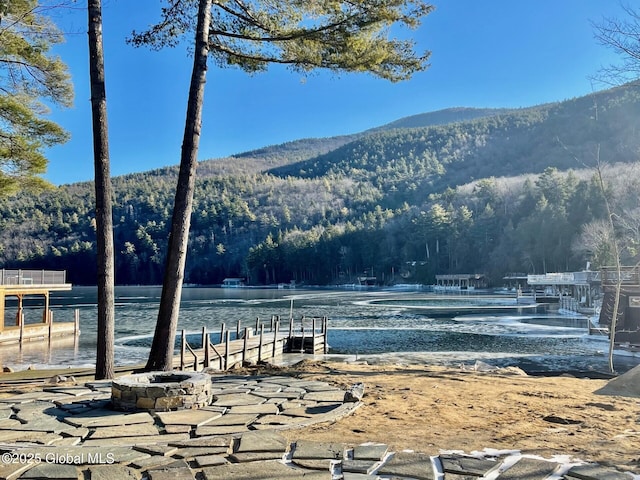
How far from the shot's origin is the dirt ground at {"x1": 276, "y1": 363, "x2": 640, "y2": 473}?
165 inches

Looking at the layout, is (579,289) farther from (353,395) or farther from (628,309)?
(353,395)

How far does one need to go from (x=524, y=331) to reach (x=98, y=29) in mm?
26495

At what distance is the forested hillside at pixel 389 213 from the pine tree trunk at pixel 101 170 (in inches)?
2198

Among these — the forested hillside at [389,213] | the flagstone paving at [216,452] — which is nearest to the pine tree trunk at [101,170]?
the flagstone paving at [216,452]

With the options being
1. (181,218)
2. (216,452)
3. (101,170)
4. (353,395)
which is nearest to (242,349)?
(181,218)

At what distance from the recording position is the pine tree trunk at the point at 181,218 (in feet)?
25.2

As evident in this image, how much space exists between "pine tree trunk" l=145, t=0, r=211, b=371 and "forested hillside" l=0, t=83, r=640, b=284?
5486cm

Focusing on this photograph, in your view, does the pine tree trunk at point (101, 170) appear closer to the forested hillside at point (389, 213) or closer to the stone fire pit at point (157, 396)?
the stone fire pit at point (157, 396)

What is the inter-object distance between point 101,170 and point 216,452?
5.23 metres

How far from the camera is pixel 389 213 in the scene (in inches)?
4798

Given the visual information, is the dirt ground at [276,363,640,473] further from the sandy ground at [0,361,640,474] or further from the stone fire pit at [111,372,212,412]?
the stone fire pit at [111,372,212,412]

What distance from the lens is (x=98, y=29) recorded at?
7.86m

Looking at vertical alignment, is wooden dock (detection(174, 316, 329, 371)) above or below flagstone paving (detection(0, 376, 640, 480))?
below

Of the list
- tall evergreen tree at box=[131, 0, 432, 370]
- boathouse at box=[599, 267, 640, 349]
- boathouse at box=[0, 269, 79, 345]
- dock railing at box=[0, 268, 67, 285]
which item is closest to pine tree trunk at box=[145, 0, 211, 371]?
tall evergreen tree at box=[131, 0, 432, 370]
